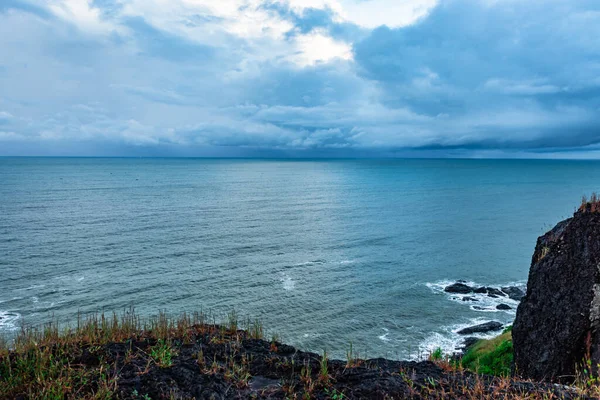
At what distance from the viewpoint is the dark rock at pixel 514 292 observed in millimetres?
48769

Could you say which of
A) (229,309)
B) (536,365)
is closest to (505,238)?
(229,309)

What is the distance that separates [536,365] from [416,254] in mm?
51477

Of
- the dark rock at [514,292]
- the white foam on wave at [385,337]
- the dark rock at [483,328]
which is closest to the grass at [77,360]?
the white foam on wave at [385,337]

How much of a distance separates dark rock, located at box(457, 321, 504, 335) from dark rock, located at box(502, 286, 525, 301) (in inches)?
325

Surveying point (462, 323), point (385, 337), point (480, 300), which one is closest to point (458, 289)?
point (480, 300)

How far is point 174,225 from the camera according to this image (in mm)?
78312

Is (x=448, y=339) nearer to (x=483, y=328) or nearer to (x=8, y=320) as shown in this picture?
(x=483, y=328)

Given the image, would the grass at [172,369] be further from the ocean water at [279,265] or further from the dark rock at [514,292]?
the dark rock at [514,292]

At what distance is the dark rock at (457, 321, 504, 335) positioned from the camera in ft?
132

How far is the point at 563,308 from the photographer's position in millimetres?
13453

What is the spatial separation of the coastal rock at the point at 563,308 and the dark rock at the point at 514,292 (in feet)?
127

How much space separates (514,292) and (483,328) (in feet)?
39.6

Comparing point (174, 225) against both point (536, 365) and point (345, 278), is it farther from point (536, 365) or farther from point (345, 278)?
point (536, 365)

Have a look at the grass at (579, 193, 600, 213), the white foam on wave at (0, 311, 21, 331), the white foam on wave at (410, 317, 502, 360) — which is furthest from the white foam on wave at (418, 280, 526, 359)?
the white foam on wave at (0, 311, 21, 331)
